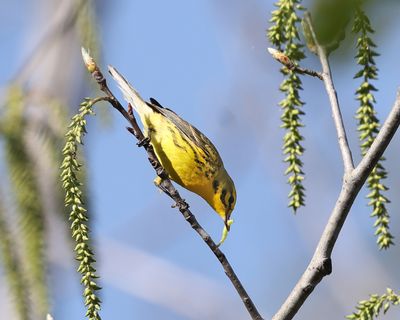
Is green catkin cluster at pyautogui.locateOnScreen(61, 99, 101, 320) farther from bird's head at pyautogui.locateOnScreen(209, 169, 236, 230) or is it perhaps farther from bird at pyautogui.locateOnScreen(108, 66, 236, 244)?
bird's head at pyautogui.locateOnScreen(209, 169, 236, 230)

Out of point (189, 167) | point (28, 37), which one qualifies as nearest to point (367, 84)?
point (189, 167)

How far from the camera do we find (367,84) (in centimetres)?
192

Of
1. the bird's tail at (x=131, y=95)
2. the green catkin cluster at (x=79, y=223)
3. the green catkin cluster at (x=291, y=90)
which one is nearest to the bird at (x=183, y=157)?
the bird's tail at (x=131, y=95)

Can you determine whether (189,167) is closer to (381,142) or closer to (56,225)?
(56,225)

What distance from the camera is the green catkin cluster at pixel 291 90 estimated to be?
2.00 metres

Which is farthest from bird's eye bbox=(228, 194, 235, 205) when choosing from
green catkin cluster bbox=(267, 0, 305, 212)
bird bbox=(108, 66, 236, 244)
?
green catkin cluster bbox=(267, 0, 305, 212)

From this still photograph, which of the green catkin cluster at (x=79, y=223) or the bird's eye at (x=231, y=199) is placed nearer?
the green catkin cluster at (x=79, y=223)

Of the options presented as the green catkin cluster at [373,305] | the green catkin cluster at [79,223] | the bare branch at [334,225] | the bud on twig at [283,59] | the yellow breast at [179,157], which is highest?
the yellow breast at [179,157]

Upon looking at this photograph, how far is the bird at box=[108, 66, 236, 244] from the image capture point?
4324mm

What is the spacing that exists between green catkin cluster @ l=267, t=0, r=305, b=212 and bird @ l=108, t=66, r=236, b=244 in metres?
2.17

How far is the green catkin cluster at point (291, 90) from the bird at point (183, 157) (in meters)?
2.17

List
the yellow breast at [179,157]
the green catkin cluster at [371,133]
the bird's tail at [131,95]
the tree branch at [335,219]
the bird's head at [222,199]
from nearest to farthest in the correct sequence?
the tree branch at [335,219] < the green catkin cluster at [371,133] < the bird's tail at [131,95] < the yellow breast at [179,157] < the bird's head at [222,199]

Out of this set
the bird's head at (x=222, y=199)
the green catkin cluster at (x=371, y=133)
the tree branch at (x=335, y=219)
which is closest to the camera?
the tree branch at (x=335, y=219)

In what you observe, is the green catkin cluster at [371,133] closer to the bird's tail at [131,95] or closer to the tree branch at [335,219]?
the tree branch at [335,219]
